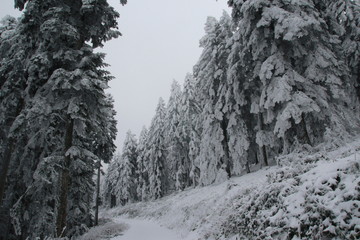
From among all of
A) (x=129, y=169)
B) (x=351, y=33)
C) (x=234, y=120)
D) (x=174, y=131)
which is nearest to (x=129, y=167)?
(x=129, y=169)

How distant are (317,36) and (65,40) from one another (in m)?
13.1

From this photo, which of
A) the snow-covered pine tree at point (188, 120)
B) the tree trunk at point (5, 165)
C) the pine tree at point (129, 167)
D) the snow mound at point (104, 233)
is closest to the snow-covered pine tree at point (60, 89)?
the tree trunk at point (5, 165)

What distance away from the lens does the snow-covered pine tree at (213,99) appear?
2256 centimetres

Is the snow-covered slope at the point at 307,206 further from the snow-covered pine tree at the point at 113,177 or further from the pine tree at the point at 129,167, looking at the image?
the snow-covered pine tree at the point at 113,177

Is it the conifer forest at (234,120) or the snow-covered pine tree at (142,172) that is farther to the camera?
the snow-covered pine tree at (142,172)

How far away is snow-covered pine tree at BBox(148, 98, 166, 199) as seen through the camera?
43656 millimetres

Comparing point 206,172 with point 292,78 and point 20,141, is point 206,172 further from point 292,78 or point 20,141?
point 20,141

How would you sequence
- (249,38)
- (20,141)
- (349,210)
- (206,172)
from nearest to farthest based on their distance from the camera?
(349,210)
(20,141)
(249,38)
(206,172)

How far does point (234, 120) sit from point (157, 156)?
2557cm

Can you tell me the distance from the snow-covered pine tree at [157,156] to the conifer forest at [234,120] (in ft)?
70.5

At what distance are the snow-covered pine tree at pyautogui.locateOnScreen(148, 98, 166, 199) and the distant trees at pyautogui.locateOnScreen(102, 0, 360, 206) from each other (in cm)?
1895

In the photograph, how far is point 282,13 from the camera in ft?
43.0

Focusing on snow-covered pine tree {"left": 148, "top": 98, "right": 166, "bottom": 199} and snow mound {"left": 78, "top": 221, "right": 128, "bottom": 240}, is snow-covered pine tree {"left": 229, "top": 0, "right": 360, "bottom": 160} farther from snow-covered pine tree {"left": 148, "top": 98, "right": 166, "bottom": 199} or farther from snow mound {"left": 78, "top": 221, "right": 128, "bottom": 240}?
snow-covered pine tree {"left": 148, "top": 98, "right": 166, "bottom": 199}

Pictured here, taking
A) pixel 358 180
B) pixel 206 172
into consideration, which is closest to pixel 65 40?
pixel 358 180
